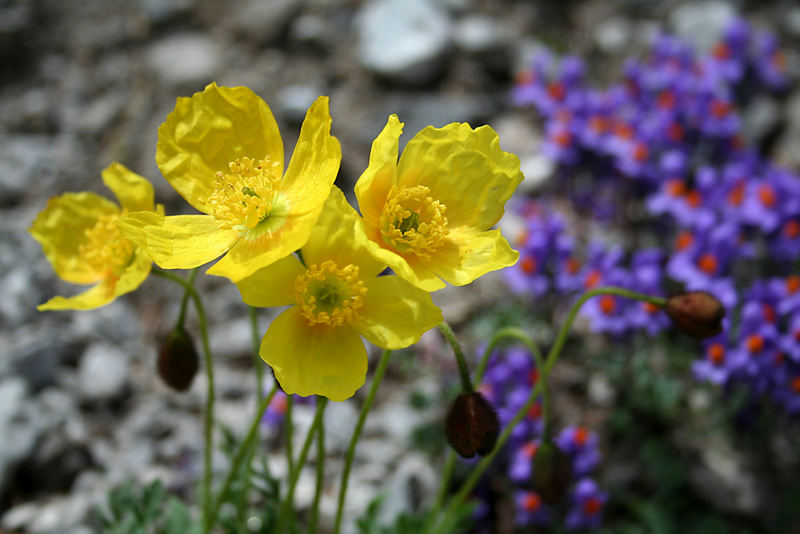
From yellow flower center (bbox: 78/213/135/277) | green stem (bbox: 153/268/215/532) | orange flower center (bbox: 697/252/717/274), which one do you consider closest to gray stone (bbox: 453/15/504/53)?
orange flower center (bbox: 697/252/717/274)

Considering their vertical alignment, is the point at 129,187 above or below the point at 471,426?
above

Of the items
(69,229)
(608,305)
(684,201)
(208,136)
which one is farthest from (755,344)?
(69,229)

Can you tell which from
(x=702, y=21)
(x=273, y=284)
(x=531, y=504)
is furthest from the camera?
(x=702, y=21)

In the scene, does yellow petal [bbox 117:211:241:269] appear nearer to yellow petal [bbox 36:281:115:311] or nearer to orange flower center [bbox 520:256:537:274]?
yellow petal [bbox 36:281:115:311]

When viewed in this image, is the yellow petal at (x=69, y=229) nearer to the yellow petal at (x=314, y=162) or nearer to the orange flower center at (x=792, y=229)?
the yellow petal at (x=314, y=162)

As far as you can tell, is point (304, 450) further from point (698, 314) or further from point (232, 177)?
point (698, 314)

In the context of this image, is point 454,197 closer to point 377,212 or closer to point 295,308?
point 377,212

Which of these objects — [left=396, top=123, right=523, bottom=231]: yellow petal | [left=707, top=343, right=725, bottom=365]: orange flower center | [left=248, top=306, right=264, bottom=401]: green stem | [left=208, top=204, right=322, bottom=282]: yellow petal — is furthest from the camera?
[left=707, top=343, right=725, bottom=365]: orange flower center
